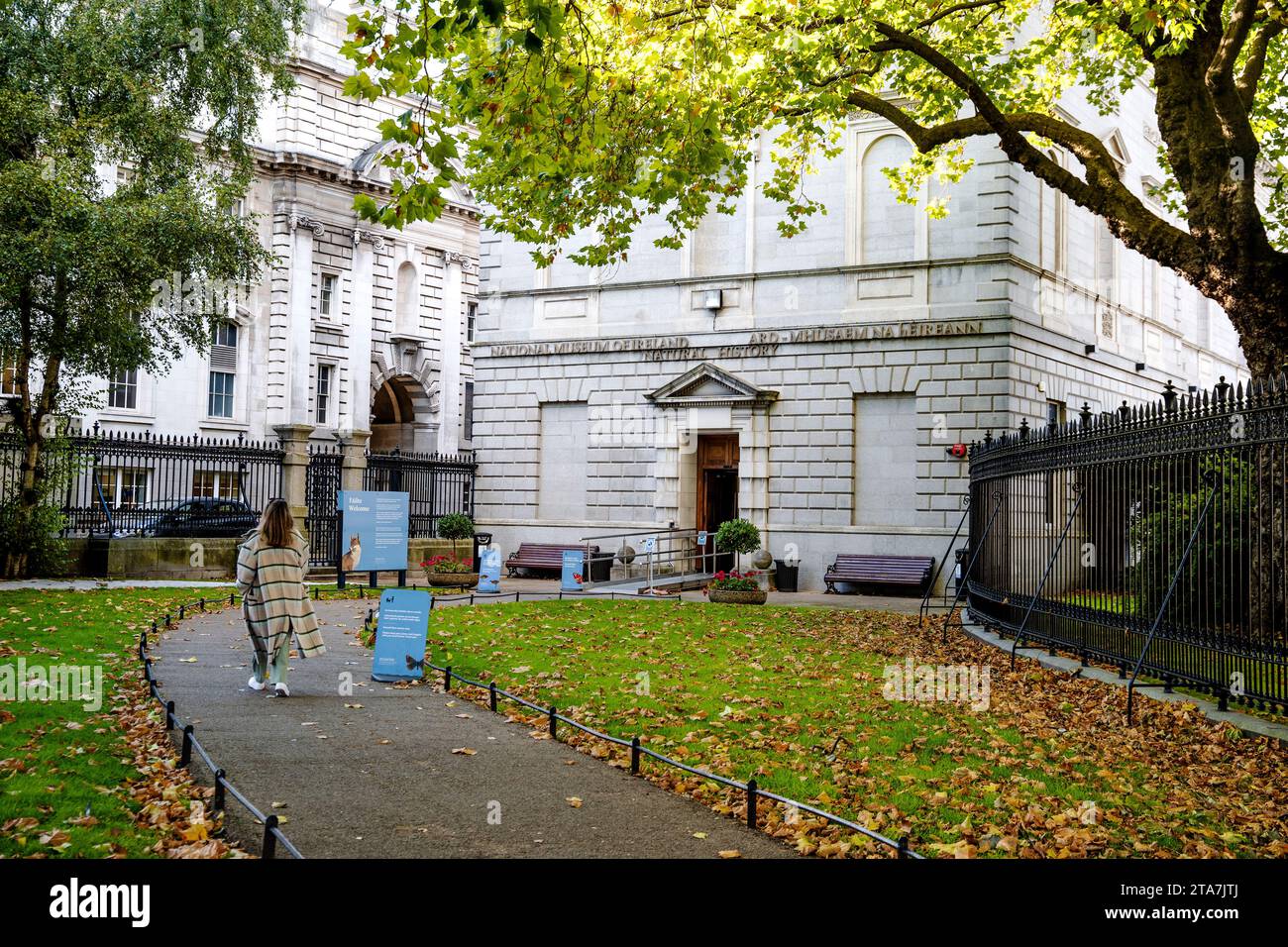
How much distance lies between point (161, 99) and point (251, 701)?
17.5 meters

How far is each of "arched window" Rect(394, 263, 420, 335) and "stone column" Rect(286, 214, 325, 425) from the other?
505 cm

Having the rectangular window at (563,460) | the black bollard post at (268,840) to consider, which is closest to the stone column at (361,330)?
the rectangular window at (563,460)

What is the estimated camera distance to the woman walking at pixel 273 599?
417 inches

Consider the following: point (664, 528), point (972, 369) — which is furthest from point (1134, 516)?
point (664, 528)

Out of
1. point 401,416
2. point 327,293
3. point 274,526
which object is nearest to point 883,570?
point 274,526

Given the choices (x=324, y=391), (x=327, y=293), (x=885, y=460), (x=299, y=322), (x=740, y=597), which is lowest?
(x=740, y=597)

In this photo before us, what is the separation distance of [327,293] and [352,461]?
781 inches

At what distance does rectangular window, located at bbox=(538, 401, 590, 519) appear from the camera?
29.5 meters

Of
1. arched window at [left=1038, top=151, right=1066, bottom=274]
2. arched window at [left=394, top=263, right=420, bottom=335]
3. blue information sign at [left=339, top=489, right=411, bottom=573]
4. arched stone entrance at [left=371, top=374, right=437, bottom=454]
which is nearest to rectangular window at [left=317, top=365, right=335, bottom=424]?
arched stone entrance at [left=371, top=374, right=437, bottom=454]

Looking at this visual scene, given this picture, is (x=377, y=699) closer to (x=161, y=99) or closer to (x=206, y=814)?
(x=206, y=814)

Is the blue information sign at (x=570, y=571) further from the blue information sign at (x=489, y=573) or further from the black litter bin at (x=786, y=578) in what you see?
the black litter bin at (x=786, y=578)

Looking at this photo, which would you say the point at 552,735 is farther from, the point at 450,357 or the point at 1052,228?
the point at 450,357

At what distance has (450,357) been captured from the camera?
48406 mm

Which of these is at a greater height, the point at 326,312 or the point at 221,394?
the point at 326,312
